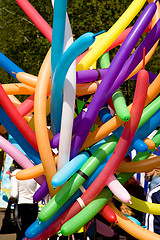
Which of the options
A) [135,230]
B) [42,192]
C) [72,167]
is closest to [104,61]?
[72,167]

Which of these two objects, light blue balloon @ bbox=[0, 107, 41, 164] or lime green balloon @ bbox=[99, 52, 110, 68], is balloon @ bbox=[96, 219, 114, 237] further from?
lime green balloon @ bbox=[99, 52, 110, 68]

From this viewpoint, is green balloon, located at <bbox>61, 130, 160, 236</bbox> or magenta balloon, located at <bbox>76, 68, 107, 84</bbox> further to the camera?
magenta balloon, located at <bbox>76, 68, 107, 84</bbox>

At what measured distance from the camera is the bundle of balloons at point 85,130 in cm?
221

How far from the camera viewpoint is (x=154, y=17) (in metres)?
2.52

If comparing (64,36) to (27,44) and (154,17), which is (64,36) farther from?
(27,44)

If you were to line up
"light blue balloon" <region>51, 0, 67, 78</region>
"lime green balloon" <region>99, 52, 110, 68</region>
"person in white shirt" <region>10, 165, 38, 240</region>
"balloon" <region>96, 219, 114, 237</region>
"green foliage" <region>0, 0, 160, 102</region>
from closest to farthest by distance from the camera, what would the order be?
"light blue balloon" <region>51, 0, 67, 78</region> < "lime green balloon" <region>99, 52, 110, 68</region> < "balloon" <region>96, 219, 114, 237</region> < "person in white shirt" <region>10, 165, 38, 240</region> < "green foliage" <region>0, 0, 160, 102</region>

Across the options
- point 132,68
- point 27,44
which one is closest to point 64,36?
point 132,68

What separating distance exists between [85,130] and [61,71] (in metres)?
0.38

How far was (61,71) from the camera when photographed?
2193 mm

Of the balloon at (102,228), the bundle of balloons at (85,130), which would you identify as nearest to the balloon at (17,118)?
the bundle of balloons at (85,130)

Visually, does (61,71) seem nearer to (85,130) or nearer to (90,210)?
(85,130)

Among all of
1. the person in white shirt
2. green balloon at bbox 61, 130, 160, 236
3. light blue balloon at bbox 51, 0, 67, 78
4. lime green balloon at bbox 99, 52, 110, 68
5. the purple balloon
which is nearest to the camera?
light blue balloon at bbox 51, 0, 67, 78

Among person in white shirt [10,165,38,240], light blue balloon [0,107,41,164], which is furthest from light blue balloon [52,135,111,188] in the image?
person in white shirt [10,165,38,240]

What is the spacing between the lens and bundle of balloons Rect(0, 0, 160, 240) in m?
2.21
